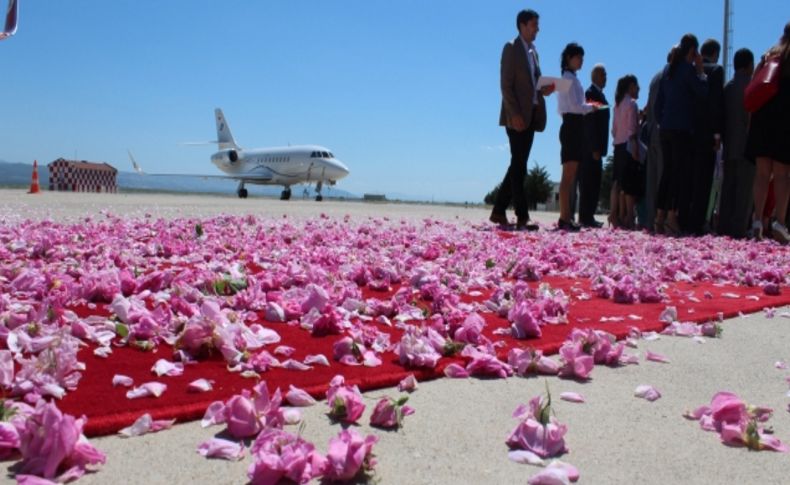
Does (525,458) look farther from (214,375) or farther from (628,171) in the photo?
(628,171)

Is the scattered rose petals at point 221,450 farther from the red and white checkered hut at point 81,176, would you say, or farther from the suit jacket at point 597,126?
the red and white checkered hut at point 81,176

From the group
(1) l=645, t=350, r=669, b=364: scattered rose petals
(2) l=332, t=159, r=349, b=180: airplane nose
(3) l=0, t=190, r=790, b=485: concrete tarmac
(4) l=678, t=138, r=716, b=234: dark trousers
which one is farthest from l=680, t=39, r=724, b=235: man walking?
(2) l=332, t=159, r=349, b=180: airplane nose

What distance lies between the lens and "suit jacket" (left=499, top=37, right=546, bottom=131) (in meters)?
8.02

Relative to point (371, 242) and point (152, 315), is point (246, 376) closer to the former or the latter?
point (152, 315)

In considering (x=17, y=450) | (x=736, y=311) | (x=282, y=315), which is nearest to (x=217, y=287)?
(x=282, y=315)

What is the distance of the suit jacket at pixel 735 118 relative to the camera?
830cm

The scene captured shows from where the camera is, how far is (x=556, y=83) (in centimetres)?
805

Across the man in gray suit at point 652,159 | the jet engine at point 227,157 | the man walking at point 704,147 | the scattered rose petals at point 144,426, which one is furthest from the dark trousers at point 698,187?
the jet engine at point 227,157

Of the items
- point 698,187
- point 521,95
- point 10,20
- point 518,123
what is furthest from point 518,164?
point 10,20

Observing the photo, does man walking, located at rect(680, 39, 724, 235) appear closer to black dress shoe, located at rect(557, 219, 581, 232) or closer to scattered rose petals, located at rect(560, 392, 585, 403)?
black dress shoe, located at rect(557, 219, 581, 232)

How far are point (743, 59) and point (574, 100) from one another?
6.69 feet

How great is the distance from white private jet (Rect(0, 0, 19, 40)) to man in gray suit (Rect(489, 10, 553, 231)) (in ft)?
17.2

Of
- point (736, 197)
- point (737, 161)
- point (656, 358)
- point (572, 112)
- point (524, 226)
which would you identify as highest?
point (572, 112)

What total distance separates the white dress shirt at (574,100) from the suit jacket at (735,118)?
170cm
